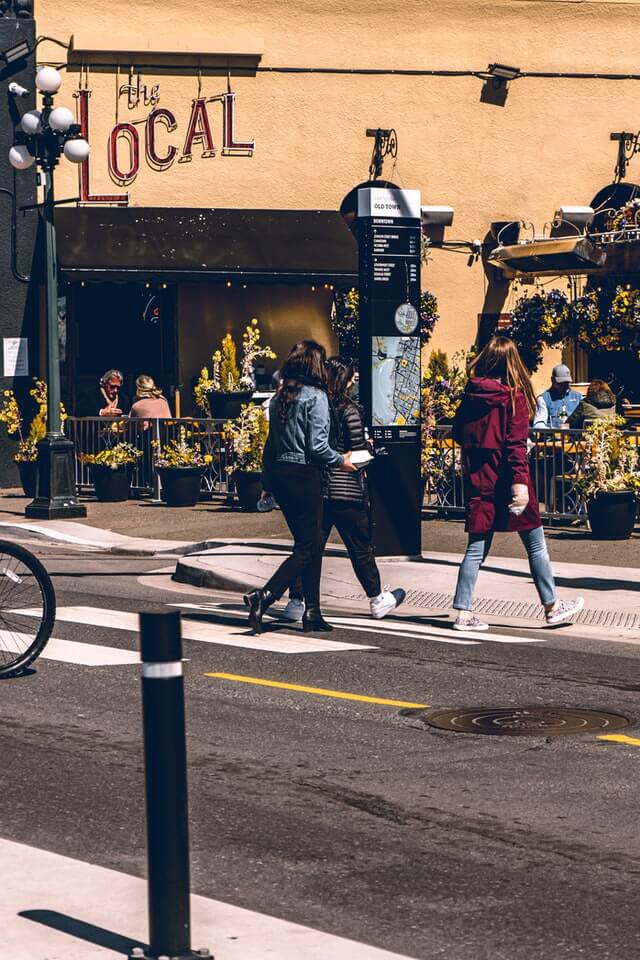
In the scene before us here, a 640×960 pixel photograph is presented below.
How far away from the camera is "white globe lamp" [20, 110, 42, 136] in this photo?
2120cm

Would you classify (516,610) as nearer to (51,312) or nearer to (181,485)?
(181,485)

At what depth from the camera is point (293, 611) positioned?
1244cm

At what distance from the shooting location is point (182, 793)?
4.70 metres

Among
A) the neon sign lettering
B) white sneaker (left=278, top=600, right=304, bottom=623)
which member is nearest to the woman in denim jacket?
white sneaker (left=278, top=600, right=304, bottom=623)

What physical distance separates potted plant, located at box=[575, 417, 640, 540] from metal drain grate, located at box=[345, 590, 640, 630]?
13.3 ft

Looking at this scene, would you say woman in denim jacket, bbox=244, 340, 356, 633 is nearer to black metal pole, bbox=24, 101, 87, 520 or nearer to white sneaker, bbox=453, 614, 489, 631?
white sneaker, bbox=453, 614, 489, 631

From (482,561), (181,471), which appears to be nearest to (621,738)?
(482,561)

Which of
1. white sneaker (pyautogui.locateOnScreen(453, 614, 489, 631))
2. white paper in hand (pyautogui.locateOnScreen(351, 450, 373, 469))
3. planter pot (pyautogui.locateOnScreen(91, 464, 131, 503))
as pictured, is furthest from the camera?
planter pot (pyautogui.locateOnScreen(91, 464, 131, 503))

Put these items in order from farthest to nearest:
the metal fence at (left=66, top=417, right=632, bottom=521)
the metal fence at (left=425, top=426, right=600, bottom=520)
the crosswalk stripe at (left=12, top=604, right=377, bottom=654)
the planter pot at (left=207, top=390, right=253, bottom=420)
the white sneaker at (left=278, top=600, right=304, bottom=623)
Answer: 1. the planter pot at (left=207, top=390, right=253, bottom=420)
2. the metal fence at (left=66, top=417, right=632, bottom=521)
3. the metal fence at (left=425, top=426, right=600, bottom=520)
4. the white sneaker at (left=278, top=600, right=304, bottom=623)
5. the crosswalk stripe at (left=12, top=604, right=377, bottom=654)

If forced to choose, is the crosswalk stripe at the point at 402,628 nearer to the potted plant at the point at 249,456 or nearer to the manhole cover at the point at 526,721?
the manhole cover at the point at 526,721

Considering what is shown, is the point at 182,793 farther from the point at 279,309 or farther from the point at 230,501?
the point at 279,309

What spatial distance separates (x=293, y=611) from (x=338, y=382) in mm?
1654

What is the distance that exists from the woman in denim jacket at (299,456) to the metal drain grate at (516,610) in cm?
196

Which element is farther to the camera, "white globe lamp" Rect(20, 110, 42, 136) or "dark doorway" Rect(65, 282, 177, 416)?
"dark doorway" Rect(65, 282, 177, 416)
